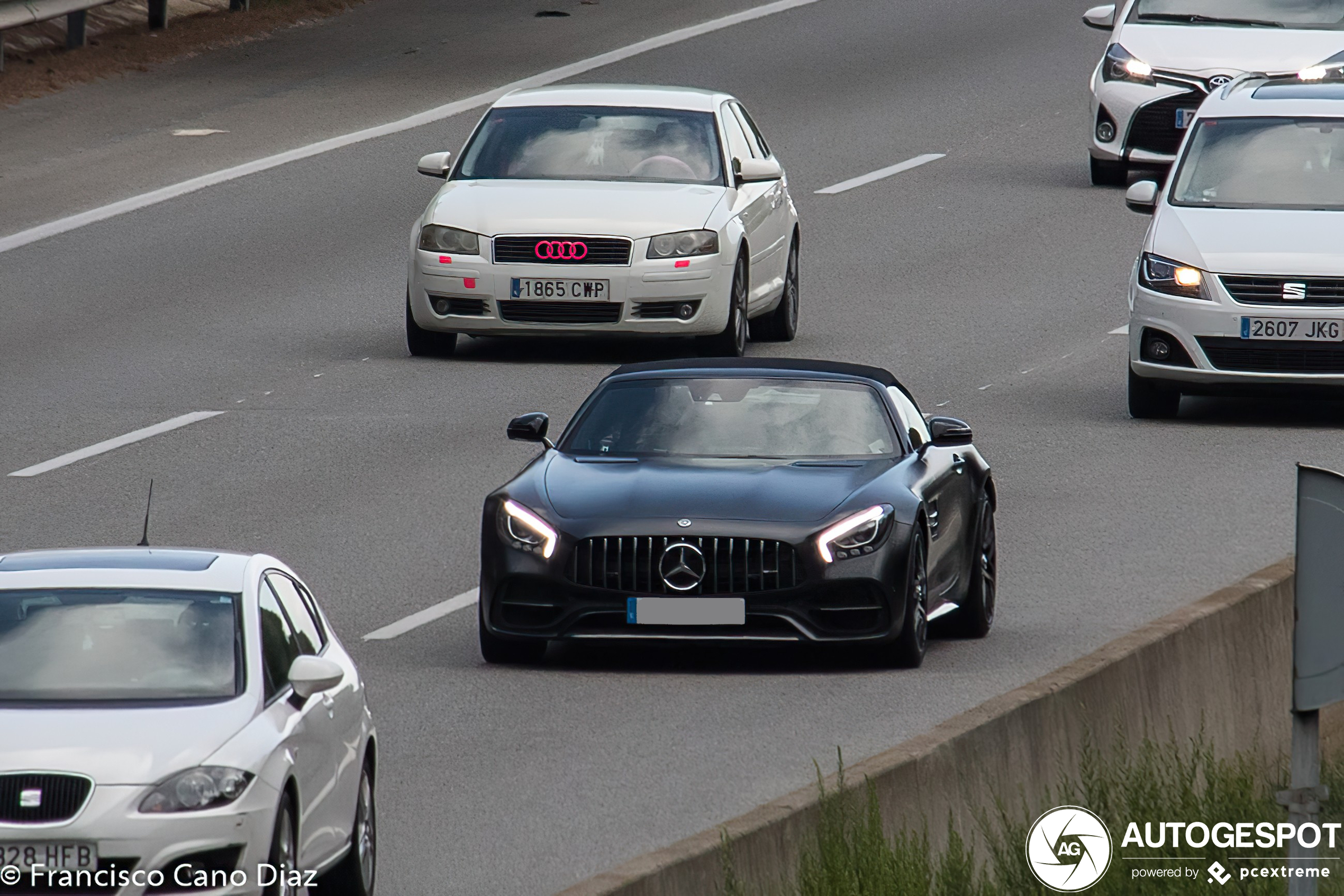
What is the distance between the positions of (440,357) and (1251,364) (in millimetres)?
5891

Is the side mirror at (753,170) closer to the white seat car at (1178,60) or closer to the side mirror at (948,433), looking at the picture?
the white seat car at (1178,60)

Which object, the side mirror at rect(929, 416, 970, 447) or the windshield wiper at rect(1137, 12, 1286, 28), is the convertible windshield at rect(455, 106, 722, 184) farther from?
the side mirror at rect(929, 416, 970, 447)

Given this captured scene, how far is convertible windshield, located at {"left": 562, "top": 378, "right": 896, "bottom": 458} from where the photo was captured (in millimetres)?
13453

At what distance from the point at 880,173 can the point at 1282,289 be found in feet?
35.3

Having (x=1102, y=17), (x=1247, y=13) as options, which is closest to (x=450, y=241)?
(x=1247, y=13)

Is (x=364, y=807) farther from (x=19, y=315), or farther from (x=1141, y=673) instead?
(x=19, y=315)

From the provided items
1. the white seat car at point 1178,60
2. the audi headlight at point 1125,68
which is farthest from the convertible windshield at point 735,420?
the audi headlight at point 1125,68

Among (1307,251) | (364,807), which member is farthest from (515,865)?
(1307,251)

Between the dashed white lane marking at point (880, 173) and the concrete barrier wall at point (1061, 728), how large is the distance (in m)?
14.9

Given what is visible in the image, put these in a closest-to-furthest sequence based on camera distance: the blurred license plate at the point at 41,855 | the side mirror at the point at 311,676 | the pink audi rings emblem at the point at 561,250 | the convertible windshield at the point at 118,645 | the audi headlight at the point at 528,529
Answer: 1. the blurred license plate at the point at 41,855
2. the convertible windshield at the point at 118,645
3. the side mirror at the point at 311,676
4. the audi headlight at the point at 528,529
5. the pink audi rings emblem at the point at 561,250

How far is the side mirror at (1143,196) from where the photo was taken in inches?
803

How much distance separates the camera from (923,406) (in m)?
19.9

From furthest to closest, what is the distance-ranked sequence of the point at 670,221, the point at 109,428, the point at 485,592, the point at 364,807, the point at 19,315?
the point at 19,315, the point at 670,221, the point at 109,428, the point at 485,592, the point at 364,807

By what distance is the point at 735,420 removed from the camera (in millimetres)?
13625
